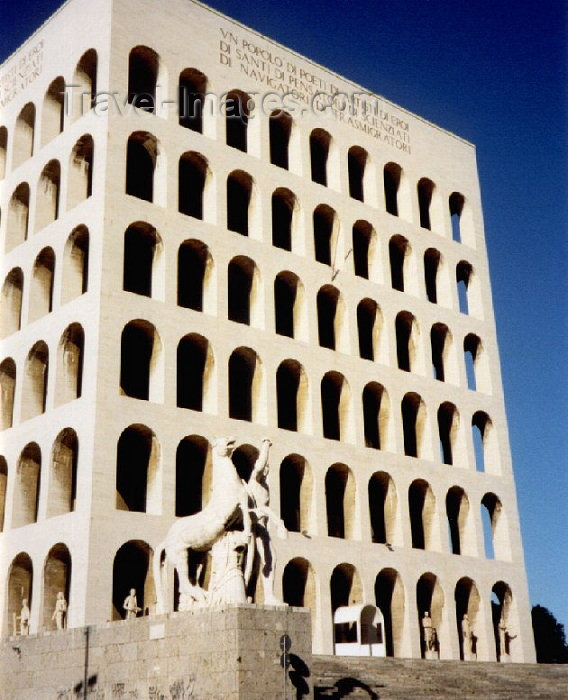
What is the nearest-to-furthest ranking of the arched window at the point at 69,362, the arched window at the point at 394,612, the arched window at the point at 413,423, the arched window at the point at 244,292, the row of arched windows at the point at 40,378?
the arched window at the point at 69,362 → the row of arched windows at the point at 40,378 → the arched window at the point at 394,612 → the arched window at the point at 244,292 → the arched window at the point at 413,423

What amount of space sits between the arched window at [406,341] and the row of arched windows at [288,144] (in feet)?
17.8

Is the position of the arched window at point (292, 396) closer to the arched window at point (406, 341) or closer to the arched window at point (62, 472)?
the arched window at point (406, 341)

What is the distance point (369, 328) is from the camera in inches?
1772

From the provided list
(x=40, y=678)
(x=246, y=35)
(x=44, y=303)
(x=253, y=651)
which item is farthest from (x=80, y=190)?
(x=253, y=651)

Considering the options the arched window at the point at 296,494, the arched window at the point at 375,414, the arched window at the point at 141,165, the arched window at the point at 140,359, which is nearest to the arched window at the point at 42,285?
the arched window at the point at 140,359

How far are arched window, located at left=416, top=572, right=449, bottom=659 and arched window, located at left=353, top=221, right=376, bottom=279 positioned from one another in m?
13.7

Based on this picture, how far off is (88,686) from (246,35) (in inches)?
1188

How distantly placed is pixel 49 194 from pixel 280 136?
1119 cm

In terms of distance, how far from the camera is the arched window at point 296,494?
38094mm

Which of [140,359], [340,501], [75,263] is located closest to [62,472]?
[140,359]

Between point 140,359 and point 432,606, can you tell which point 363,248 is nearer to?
point 140,359

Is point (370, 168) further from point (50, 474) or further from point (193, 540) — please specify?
point (193, 540)

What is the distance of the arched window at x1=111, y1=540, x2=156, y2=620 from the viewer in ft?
111

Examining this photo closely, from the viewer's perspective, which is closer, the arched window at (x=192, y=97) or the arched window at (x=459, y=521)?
the arched window at (x=192, y=97)
